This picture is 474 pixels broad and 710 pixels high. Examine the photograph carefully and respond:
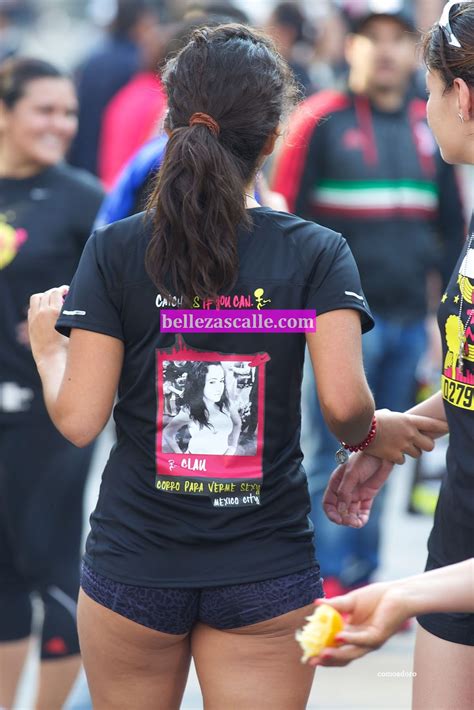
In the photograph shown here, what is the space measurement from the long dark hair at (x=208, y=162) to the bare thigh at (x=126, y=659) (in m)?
0.64

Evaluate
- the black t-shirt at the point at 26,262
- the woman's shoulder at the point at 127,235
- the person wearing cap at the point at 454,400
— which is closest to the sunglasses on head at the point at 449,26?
the person wearing cap at the point at 454,400

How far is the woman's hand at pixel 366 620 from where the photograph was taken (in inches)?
74.0

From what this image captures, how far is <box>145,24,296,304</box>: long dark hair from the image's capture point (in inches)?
88.7

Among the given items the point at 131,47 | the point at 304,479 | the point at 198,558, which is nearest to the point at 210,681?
the point at 198,558

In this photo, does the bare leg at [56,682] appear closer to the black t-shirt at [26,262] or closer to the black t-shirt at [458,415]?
the black t-shirt at [26,262]

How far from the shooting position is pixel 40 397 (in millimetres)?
3615

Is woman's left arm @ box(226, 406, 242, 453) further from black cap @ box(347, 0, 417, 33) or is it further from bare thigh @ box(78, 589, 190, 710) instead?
black cap @ box(347, 0, 417, 33)

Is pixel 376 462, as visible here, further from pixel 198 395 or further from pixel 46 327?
pixel 46 327

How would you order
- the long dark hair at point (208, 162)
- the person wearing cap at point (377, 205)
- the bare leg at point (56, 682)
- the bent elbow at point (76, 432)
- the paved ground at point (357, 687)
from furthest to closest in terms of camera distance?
the person wearing cap at point (377, 205) → the paved ground at point (357, 687) → the bare leg at point (56, 682) → the bent elbow at point (76, 432) → the long dark hair at point (208, 162)

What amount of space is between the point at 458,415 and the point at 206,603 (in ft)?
2.08

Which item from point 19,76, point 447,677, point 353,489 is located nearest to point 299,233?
point 353,489

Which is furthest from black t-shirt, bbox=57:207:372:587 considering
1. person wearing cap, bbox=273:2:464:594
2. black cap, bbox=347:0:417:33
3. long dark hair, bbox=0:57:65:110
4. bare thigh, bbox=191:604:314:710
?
black cap, bbox=347:0:417:33

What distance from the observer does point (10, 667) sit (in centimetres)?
365

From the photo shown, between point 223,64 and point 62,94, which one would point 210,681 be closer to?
point 223,64
